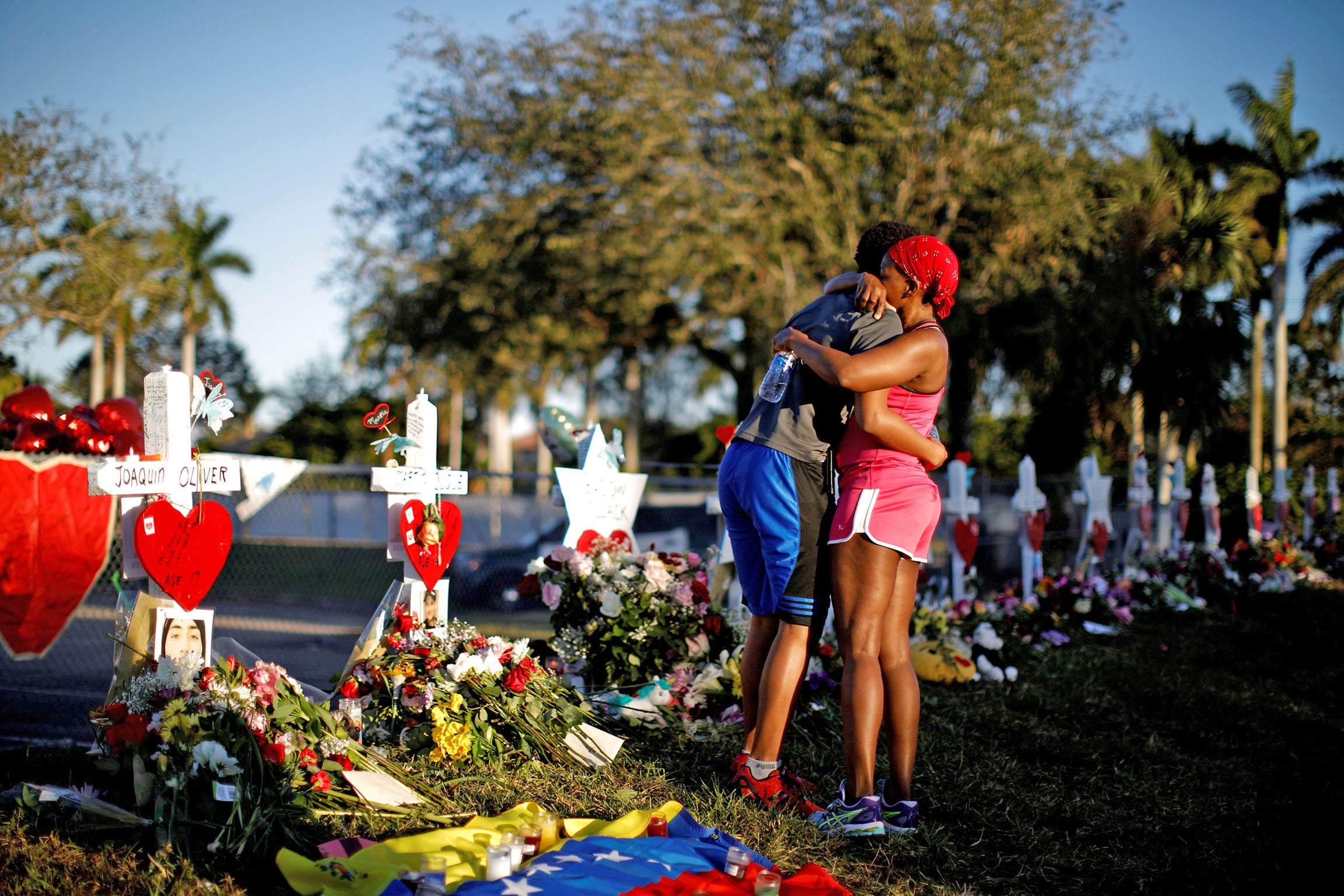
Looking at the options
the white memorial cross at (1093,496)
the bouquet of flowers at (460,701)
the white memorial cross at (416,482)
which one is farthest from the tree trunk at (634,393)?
the bouquet of flowers at (460,701)

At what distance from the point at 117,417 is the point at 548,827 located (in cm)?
386

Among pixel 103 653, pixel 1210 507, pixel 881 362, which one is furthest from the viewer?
pixel 1210 507

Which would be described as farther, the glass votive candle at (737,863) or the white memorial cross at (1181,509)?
the white memorial cross at (1181,509)

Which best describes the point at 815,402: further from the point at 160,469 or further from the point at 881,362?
the point at 160,469

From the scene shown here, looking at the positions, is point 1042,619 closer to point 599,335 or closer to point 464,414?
point 599,335

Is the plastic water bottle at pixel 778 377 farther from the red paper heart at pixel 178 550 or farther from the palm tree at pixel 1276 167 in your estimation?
the palm tree at pixel 1276 167

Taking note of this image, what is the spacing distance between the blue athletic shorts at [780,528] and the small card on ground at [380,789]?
3.96 ft

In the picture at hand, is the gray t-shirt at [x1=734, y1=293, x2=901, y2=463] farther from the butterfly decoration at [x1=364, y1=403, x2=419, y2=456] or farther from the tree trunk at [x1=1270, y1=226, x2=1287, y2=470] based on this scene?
the tree trunk at [x1=1270, y1=226, x2=1287, y2=470]

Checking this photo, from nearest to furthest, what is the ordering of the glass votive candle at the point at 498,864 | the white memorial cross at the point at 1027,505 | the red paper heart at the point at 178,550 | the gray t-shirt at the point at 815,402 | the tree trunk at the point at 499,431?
the glass votive candle at the point at 498,864, the red paper heart at the point at 178,550, the gray t-shirt at the point at 815,402, the white memorial cross at the point at 1027,505, the tree trunk at the point at 499,431

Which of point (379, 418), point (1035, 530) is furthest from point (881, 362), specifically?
point (1035, 530)

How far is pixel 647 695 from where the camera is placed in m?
3.82

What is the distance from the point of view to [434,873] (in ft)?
6.68

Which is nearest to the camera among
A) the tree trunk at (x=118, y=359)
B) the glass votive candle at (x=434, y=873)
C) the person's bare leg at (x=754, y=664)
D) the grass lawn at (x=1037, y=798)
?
the glass votive candle at (x=434, y=873)

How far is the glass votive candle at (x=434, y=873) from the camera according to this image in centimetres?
198
